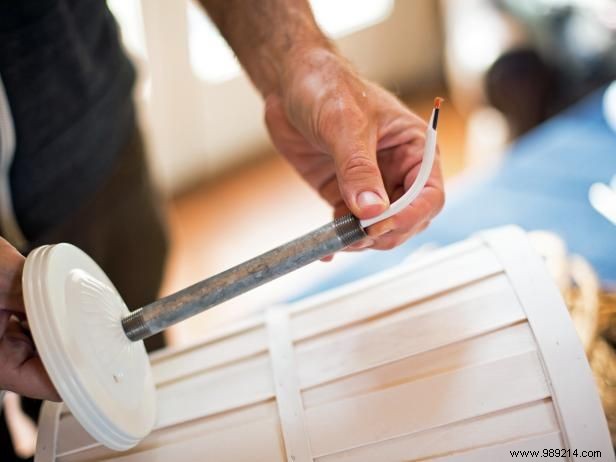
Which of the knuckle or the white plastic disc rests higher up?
the knuckle

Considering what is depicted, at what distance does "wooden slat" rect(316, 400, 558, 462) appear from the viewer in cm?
61

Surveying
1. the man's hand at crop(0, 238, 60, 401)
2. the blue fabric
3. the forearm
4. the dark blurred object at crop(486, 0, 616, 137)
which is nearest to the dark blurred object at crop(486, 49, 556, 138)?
the dark blurred object at crop(486, 0, 616, 137)

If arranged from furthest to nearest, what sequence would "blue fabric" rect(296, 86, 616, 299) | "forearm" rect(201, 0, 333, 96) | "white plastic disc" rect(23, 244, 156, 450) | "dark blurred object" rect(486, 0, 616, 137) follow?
1. "dark blurred object" rect(486, 0, 616, 137)
2. "blue fabric" rect(296, 86, 616, 299)
3. "forearm" rect(201, 0, 333, 96)
4. "white plastic disc" rect(23, 244, 156, 450)

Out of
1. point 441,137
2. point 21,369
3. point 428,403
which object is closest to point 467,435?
point 428,403

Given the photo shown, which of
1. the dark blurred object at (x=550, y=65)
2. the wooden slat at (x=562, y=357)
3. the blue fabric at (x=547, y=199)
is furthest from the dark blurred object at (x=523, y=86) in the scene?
the wooden slat at (x=562, y=357)

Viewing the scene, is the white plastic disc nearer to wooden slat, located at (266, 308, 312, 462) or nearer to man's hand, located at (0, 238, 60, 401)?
man's hand, located at (0, 238, 60, 401)

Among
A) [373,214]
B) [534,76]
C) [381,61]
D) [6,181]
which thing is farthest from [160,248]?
[381,61]

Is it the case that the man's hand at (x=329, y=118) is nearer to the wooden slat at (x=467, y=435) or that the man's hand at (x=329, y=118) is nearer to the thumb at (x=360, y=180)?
the thumb at (x=360, y=180)

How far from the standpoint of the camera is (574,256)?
1062 millimetres

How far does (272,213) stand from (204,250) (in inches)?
9.9

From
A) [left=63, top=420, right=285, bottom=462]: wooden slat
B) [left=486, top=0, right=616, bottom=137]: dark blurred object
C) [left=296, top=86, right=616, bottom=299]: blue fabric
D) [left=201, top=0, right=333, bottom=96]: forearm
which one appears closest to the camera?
[left=63, top=420, right=285, bottom=462]: wooden slat

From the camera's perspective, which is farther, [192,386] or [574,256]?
[574,256]

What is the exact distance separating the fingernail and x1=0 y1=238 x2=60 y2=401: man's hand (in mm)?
287

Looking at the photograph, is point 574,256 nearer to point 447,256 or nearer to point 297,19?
point 447,256
